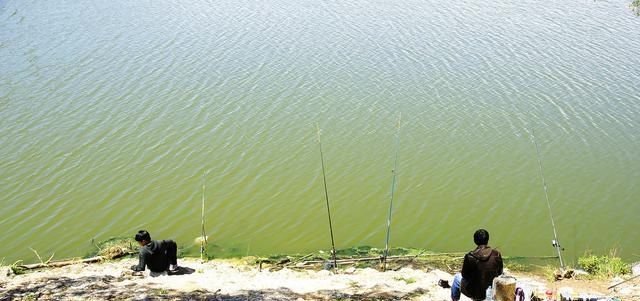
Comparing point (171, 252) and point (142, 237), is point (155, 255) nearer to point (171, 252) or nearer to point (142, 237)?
point (171, 252)

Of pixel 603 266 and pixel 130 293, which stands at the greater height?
pixel 130 293

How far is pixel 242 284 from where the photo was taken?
9.23 m

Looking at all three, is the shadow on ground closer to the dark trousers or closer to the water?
the dark trousers

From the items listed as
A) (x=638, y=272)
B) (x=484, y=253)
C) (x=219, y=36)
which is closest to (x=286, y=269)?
(x=484, y=253)

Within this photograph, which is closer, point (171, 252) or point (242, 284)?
point (242, 284)

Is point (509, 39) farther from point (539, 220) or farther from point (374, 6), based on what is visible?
point (539, 220)

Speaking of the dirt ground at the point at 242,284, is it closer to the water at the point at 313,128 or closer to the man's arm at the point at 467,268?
the man's arm at the point at 467,268

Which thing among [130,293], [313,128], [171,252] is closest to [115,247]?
[171,252]

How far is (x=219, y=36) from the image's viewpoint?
950 inches

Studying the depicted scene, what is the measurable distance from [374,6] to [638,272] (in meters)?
21.0

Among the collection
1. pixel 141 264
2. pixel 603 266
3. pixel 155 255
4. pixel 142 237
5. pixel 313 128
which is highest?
pixel 313 128

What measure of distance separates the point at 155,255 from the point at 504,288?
17.5 feet

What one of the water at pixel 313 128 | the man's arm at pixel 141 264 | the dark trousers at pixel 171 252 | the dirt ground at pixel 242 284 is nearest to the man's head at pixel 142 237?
the man's arm at pixel 141 264

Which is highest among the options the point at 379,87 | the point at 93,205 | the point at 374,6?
the point at 374,6
